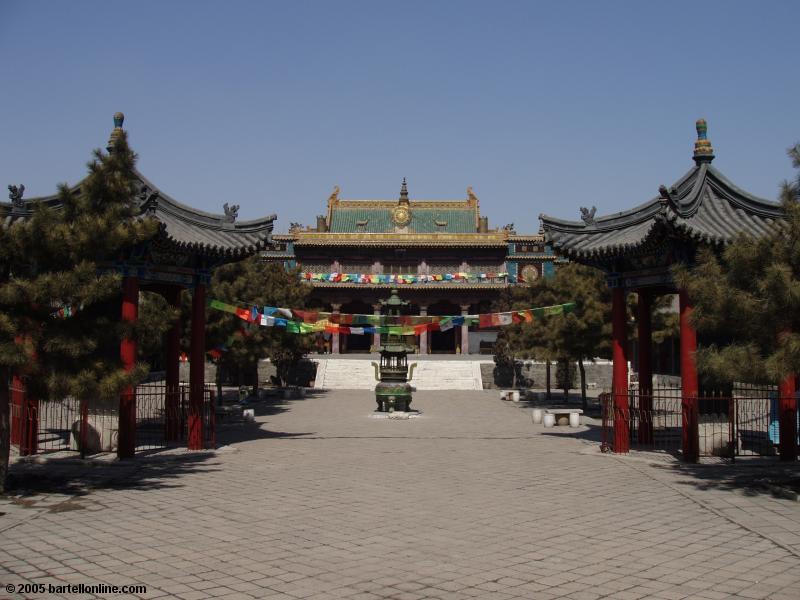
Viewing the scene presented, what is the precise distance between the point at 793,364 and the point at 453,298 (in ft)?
146

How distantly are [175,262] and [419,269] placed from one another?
40.3m

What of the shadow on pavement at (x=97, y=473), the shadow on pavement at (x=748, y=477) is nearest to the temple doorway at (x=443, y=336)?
the shadow on pavement at (x=748, y=477)

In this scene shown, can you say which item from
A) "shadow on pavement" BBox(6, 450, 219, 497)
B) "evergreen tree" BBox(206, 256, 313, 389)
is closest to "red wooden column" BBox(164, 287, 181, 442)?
"shadow on pavement" BBox(6, 450, 219, 497)

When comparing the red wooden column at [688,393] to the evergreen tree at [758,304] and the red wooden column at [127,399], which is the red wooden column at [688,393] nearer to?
the evergreen tree at [758,304]

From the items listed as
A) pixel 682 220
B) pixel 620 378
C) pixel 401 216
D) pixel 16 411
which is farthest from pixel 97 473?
pixel 401 216

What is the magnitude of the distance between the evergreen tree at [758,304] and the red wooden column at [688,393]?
2.71 meters

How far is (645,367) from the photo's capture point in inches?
656

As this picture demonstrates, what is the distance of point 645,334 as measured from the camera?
55.5ft

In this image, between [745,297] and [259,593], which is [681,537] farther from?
[259,593]

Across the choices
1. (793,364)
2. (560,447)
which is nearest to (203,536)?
(793,364)

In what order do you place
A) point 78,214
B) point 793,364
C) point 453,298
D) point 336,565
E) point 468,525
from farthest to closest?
point 453,298, point 78,214, point 793,364, point 468,525, point 336,565

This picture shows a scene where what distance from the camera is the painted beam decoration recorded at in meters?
18.6

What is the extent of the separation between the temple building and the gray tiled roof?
35645 mm

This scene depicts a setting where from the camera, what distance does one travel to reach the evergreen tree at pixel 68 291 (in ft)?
32.9
